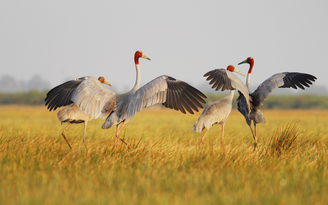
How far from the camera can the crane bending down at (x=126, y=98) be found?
6305 mm

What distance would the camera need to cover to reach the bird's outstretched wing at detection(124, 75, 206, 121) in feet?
20.6

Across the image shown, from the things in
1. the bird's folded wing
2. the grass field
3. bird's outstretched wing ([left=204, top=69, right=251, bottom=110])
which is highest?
bird's outstretched wing ([left=204, top=69, right=251, bottom=110])

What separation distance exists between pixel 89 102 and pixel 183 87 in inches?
87.2

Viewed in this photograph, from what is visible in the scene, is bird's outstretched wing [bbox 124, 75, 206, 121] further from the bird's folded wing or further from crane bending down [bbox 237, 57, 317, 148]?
crane bending down [bbox 237, 57, 317, 148]

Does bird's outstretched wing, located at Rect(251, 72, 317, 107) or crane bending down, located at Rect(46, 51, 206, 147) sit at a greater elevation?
bird's outstretched wing, located at Rect(251, 72, 317, 107)

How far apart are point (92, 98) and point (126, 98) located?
78 centimetres

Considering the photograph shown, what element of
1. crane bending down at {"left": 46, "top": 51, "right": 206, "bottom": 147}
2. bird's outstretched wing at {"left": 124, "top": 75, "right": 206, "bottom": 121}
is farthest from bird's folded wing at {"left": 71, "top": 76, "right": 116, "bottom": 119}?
bird's outstretched wing at {"left": 124, "top": 75, "right": 206, "bottom": 121}

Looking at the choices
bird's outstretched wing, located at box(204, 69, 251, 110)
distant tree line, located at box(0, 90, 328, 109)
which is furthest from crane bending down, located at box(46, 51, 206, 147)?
distant tree line, located at box(0, 90, 328, 109)

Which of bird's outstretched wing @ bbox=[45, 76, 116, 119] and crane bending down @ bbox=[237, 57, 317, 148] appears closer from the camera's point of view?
bird's outstretched wing @ bbox=[45, 76, 116, 119]

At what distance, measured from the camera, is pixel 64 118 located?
779 cm

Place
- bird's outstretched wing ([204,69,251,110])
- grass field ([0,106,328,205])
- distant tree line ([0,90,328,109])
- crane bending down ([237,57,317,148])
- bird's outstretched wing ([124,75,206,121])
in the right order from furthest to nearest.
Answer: distant tree line ([0,90,328,109])
crane bending down ([237,57,317,148])
bird's outstretched wing ([204,69,251,110])
bird's outstretched wing ([124,75,206,121])
grass field ([0,106,328,205])

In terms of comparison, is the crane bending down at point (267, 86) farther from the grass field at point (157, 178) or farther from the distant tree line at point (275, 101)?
the distant tree line at point (275, 101)

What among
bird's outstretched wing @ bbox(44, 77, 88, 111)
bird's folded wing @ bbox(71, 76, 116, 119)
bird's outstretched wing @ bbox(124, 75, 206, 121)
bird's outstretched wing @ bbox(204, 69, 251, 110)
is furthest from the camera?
bird's outstretched wing @ bbox(44, 77, 88, 111)

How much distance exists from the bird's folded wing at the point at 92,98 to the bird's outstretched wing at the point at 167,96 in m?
0.78
